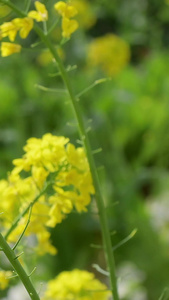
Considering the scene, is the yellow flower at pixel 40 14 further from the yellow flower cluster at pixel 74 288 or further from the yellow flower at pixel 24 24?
the yellow flower cluster at pixel 74 288

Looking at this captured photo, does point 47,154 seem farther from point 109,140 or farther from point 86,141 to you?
point 109,140

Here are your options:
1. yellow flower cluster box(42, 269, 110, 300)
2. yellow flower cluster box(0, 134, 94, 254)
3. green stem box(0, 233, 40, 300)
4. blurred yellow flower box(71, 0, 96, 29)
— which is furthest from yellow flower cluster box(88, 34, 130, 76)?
green stem box(0, 233, 40, 300)

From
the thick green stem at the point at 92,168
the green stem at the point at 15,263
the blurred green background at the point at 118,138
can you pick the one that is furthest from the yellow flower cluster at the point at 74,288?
the blurred green background at the point at 118,138

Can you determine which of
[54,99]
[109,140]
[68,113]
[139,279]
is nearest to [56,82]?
[54,99]

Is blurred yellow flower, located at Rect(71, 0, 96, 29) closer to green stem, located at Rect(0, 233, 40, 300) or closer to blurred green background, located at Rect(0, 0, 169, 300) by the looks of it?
blurred green background, located at Rect(0, 0, 169, 300)

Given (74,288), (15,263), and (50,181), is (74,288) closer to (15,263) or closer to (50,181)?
(50,181)

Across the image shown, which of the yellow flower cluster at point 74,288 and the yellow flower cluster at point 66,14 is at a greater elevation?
the yellow flower cluster at point 66,14
